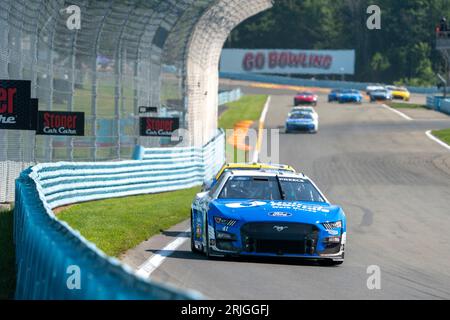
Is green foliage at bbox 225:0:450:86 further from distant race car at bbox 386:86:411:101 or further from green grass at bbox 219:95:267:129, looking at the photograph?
green grass at bbox 219:95:267:129

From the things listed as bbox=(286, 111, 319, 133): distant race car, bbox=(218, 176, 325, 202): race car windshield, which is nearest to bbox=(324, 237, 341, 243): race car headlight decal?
bbox=(218, 176, 325, 202): race car windshield

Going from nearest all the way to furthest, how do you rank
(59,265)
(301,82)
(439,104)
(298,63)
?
1. (59,265)
2. (439,104)
3. (301,82)
4. (298,63)

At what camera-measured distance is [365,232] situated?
18.5m

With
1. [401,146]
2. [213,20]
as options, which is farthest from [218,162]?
[401,146]

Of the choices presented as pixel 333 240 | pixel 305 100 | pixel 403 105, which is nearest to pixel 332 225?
pixel 333 240

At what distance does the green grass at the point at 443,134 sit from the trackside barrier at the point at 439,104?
15.3 metres

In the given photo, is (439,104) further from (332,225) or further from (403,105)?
(332,225)

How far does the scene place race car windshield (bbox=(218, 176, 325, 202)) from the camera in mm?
14047

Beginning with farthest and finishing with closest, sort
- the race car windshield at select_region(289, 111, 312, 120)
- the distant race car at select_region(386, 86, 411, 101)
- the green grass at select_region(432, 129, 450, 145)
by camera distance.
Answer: the distant race car at select_region(386, 86, 411, 101)
the race car windshield at select_region(289, 111, 312, 120)
the green grass at select_region(432, 129, 450, 145)

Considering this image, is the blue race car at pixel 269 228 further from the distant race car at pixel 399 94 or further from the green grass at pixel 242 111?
the distant race car at pixel 399 94

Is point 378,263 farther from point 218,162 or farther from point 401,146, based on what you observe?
point 401,146

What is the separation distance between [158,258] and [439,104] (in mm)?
60501

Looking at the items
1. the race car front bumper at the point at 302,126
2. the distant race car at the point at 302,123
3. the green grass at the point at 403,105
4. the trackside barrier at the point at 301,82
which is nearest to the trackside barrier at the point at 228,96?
the green grass at the point at 403,105

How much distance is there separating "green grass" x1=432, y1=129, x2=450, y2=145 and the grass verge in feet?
30.1
